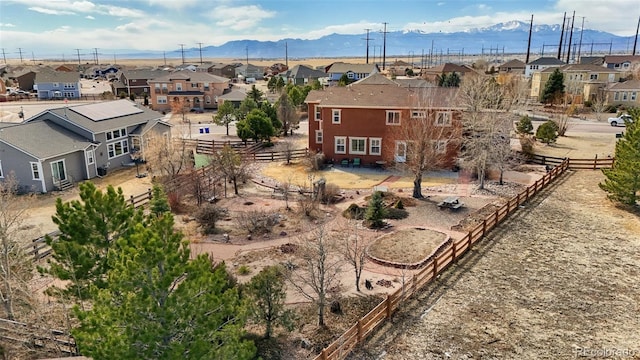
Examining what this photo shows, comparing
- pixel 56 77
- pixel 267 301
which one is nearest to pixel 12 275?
pixel 267 301

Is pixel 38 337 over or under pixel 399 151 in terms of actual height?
under

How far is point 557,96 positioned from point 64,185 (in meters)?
60.7

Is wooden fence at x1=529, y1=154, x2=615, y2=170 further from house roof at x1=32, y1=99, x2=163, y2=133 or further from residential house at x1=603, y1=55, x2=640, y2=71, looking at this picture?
residential house at x1=603, y1=55, x2=640, y2=71

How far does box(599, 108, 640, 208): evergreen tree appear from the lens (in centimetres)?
2305

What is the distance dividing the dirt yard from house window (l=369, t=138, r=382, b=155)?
14.9 meters

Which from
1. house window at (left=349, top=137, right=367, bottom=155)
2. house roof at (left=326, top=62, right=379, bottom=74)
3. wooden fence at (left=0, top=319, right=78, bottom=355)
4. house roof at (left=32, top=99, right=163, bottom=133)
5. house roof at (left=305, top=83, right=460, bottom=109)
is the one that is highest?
house roof at (left=326, top=62, right=379, bottom=74)

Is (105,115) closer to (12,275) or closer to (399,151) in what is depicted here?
(399,151)

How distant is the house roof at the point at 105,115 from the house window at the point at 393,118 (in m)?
22.4

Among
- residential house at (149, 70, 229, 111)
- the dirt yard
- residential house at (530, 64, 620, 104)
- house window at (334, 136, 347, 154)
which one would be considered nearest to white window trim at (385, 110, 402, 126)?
house window at (334, 136, 347, 154)

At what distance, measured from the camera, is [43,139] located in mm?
32094

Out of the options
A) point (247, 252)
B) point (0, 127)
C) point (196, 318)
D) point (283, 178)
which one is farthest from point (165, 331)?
point (0, 127)

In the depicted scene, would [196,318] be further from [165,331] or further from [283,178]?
[283,178]

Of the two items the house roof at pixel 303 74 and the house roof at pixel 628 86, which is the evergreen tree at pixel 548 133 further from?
the house roof at pixel 303 74

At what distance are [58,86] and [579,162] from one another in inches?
3527
